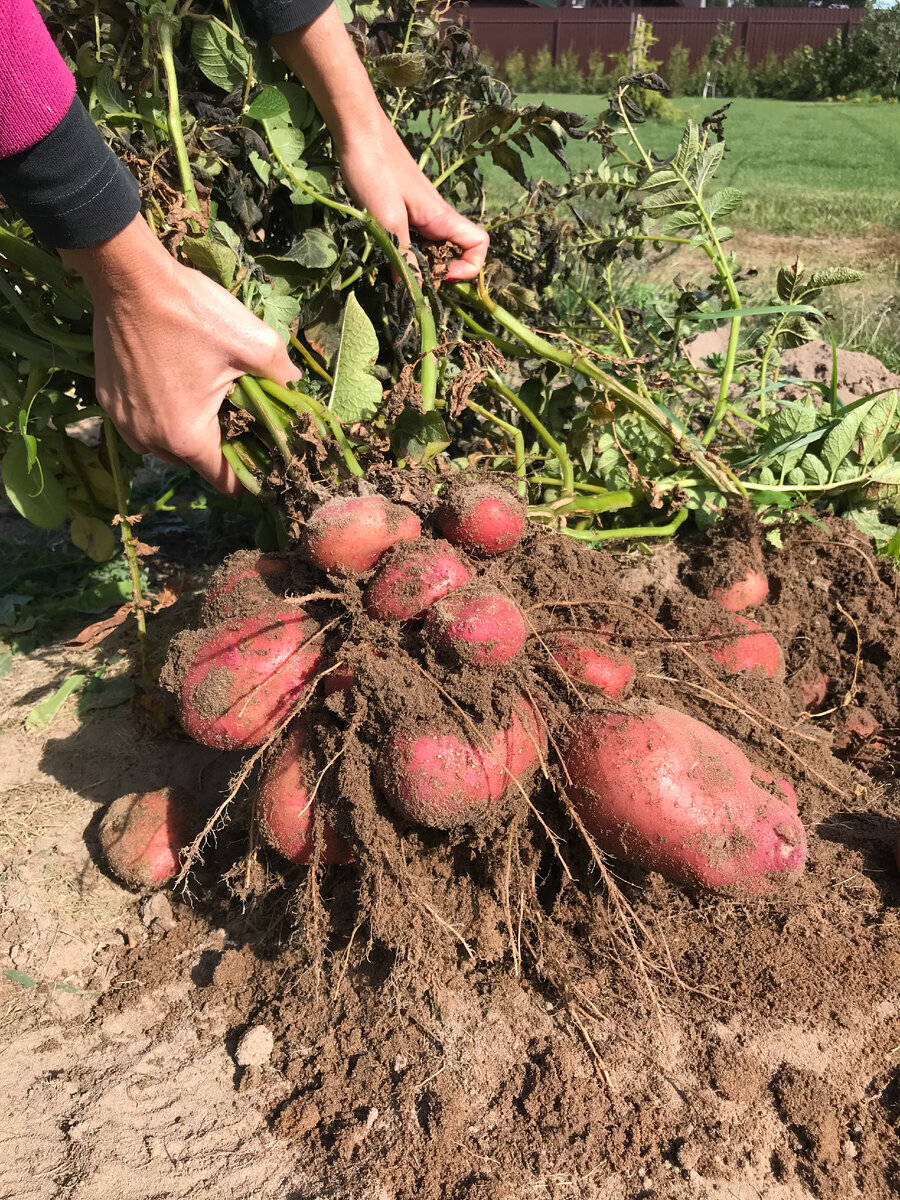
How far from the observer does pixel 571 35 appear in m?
28.5

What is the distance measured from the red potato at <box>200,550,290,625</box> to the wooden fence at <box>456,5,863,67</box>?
29.2 metres

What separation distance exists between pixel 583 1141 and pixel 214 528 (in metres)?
2.02

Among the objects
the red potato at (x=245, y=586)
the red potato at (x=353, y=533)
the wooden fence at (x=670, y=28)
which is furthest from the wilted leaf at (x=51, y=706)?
the wooden fence at (x=670, y=28)

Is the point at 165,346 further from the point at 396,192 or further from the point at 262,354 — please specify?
the point at 396,192

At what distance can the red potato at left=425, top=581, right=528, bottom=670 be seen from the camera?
140cm

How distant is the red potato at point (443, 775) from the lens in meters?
1.36

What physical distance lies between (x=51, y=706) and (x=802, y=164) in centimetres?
1411

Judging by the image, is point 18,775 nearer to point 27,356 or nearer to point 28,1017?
point 28,1017

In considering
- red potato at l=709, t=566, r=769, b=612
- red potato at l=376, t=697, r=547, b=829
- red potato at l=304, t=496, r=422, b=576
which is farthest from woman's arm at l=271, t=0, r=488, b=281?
red potato at l=376, t=697, r=547, b=829

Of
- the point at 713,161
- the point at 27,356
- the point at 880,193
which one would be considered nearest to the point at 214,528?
the point at 27,356

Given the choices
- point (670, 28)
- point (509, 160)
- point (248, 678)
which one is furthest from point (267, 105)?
point (670, 28)

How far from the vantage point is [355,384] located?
1816 mm

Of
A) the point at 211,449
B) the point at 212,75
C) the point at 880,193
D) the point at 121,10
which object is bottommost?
the point at 880,193

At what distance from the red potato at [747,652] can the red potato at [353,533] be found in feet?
2.19
